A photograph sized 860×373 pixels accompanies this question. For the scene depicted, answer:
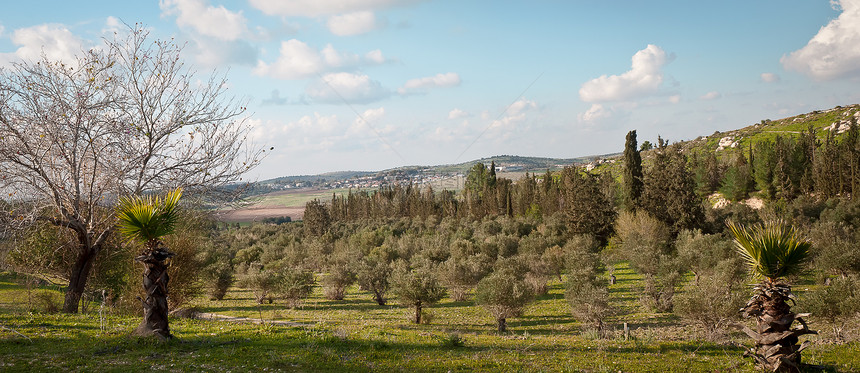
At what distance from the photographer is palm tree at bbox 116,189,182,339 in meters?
10.5

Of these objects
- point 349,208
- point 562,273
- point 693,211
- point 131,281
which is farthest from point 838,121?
point 131,281

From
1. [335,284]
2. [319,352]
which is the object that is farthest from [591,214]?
[319,352]

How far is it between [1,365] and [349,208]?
121 meters

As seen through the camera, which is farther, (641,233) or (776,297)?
(641,233)

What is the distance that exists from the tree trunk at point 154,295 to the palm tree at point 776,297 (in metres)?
12.9

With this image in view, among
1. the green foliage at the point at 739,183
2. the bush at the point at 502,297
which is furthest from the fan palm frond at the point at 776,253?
the green foliage at the point at 739,183

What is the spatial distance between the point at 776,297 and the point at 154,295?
13.4 meters

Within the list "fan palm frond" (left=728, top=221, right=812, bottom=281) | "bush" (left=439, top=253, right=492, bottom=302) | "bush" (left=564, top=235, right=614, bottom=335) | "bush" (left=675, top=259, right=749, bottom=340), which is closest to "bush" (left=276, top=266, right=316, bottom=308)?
"bush" (left=439, top=253, right=492, bottom=302)

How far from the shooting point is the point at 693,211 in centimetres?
5003

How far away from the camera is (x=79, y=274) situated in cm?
1558

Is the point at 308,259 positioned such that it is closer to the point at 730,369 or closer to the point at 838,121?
the point at 730,369

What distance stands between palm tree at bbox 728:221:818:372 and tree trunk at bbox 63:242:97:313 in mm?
19130

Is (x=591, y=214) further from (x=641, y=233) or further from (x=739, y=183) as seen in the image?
(x=739, y=183)

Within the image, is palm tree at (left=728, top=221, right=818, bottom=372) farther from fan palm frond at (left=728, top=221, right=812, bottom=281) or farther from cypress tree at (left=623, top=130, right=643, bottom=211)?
cypress tree at (left=623, top=130, right=643, bottom=211)
